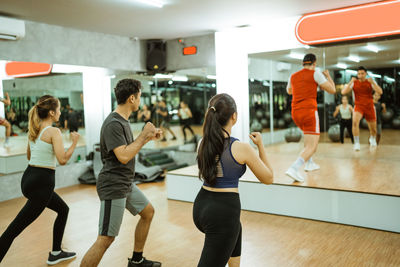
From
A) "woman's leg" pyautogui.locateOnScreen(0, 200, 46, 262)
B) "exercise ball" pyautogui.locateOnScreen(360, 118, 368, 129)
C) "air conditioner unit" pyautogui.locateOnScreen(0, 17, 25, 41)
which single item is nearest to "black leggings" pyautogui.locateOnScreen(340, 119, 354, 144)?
"exercise ball" pyautogui.locateOnScreen(360, 118, 368, 129)

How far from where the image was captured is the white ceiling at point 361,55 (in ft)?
17.9

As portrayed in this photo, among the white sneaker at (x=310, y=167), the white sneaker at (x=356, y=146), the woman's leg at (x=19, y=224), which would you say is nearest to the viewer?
the woman's leg at (x=19, y=224)

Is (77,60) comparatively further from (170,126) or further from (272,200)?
(272,200)

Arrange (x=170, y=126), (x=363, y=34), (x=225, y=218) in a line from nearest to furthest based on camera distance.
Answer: (x=225, y=218)
(x=363, y=34)
(x=170, y=126)

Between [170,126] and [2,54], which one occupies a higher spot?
[2,54]

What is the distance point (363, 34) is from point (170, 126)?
4.68 m

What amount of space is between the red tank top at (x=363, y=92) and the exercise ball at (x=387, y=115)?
0.85 ft

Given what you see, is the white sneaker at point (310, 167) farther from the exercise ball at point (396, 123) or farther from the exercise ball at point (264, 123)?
the exercise ball at point (264, 123)

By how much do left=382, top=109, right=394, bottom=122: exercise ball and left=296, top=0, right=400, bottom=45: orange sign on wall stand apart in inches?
47.2

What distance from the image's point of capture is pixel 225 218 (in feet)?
6.37

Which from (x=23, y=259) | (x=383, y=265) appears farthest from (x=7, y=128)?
(x=383, y=265)

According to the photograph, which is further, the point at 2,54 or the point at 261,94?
the point at 261,94

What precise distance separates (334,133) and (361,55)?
4.53 ft

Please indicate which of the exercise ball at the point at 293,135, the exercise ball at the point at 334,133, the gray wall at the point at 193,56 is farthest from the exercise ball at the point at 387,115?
the gray wall at the point at 193,56
